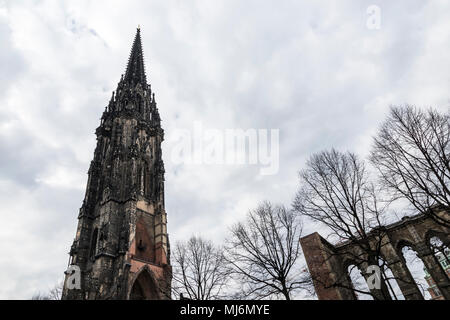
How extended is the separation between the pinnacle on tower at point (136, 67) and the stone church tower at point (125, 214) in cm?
453

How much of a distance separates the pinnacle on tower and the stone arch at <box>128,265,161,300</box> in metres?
30.2

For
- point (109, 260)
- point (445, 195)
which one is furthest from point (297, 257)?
point (109, 260)

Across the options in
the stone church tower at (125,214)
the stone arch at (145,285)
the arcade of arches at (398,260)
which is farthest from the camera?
the stone arch at (145,285)

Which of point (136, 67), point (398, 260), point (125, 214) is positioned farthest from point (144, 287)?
point (136, 67)

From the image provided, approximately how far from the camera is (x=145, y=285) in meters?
21.3

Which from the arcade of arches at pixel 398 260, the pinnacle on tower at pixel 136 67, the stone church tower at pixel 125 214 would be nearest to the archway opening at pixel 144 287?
the stone church tower at pixel 125 214

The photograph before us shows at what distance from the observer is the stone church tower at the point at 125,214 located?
20062mm

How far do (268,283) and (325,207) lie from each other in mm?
5031

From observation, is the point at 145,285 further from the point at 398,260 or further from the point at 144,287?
the point at 398,260

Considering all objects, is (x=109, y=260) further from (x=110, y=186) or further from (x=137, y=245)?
(x=110, y=186)

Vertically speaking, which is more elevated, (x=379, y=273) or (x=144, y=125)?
(x=144, y=125)

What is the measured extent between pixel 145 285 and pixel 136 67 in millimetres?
37887

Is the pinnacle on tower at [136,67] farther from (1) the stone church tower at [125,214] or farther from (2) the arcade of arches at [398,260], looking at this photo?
(2) the arcade of arches at [398,260]

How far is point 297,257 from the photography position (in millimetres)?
13070
